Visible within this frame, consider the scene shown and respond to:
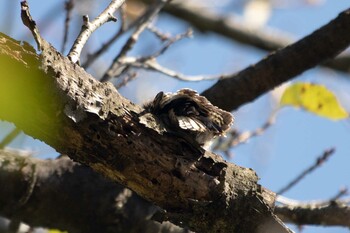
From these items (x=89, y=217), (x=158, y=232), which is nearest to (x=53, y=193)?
(x=89, y=217)

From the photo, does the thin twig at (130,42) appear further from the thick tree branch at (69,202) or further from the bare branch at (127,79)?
the thick tree branch at (69,202)

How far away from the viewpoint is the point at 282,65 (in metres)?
2.54

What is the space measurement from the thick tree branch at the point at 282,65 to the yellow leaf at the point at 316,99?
0.43 metres

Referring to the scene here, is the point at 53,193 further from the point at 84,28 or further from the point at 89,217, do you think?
the point at 84,28

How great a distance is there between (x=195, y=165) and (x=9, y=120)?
1.61 ft

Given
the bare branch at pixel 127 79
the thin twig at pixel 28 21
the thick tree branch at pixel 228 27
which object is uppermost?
the thick tree branch at pixel 228 27

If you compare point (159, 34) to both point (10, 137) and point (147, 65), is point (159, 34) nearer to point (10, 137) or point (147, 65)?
point (147, 65)

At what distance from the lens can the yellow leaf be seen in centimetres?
296

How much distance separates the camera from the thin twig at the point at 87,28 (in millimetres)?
1729

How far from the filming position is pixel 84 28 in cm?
180

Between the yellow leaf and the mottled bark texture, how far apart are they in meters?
1.14

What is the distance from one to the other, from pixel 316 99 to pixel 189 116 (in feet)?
4.56

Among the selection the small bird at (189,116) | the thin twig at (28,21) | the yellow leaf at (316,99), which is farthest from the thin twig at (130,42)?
the thin twig at (28,21)

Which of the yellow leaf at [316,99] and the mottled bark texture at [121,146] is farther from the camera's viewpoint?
the yellow leaf at [316,99]
